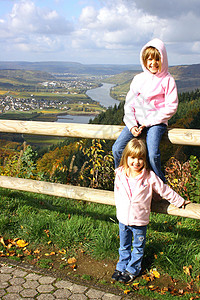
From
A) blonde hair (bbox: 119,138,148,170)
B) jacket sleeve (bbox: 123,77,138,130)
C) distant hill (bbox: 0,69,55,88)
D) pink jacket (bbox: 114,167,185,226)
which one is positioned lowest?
pink jacket (bbox: 114,167,185,226)

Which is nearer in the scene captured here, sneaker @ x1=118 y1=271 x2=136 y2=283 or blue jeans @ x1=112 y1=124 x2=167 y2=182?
blue jeans @ x1=112 y1=124 x2=167 y2=182

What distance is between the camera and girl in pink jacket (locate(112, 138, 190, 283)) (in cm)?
259

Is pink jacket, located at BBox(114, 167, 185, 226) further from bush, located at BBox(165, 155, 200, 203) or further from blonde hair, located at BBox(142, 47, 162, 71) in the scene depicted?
bush, located at BBox(165, 155, 200, 203)

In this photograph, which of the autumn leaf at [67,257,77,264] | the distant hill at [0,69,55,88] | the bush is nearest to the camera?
the autumn leaf at [67,257,77,264]

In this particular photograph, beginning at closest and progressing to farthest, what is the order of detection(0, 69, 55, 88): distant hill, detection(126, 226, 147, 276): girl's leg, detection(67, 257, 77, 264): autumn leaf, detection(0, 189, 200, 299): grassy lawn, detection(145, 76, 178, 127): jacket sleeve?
1. detection(145, 76, 178, 127): jacket sleeve
2. detection(126, 226, 147, 276): girl's leg
3. detection(0, 189, 200, 299): grassy lawn
4. detection(67, 257, 77, 264): autumn leaf
5. detection(0, 69, 55, 88): distant hill

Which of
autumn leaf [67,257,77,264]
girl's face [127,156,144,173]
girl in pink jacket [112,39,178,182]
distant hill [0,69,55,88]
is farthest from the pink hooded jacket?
distant hill [0,69,55,88]

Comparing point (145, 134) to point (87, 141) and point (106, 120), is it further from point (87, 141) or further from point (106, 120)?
point (106, 120)

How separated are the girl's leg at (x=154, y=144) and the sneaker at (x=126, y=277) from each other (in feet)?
3.24

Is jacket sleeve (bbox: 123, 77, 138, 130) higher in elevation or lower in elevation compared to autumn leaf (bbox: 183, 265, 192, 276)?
higher

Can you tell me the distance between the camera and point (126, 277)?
9.10ft

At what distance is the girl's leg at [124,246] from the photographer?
9.25 ft

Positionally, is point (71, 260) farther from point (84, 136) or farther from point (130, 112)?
point (130, 112)

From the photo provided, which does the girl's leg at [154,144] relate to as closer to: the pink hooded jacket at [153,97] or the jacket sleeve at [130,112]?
the pink hooded jacket at [153,97]

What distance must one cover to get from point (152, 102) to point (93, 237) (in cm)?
163
